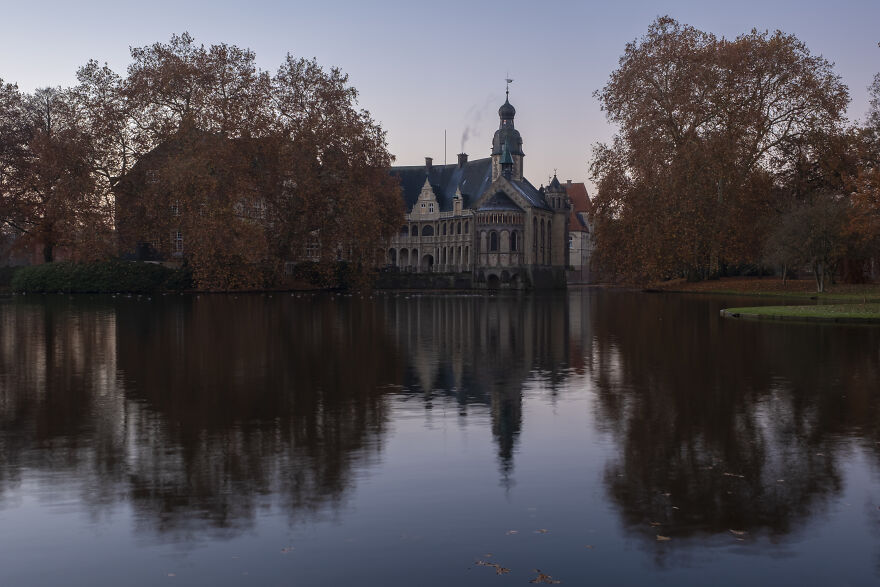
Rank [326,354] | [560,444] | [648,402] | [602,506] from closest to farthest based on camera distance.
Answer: [602,506]
[560,444]
[648,402]
[326,354]

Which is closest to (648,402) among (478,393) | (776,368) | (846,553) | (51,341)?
(478,393)

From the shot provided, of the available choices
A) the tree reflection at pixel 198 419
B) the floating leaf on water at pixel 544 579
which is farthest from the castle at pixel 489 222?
the floating leaf on water at pixel 544 579

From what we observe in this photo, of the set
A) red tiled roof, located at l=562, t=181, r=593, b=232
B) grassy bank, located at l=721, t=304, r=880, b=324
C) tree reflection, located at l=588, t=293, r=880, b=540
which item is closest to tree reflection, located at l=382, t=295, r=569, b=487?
tree reflection, located at l=588, t=293, r=880, b=540

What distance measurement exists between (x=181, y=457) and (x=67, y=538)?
2.74 m

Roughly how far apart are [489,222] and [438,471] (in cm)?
10251

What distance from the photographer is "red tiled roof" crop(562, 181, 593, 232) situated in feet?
514

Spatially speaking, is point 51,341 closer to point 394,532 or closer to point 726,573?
point 394,532

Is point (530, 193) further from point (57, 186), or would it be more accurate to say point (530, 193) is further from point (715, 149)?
point (57, 186)

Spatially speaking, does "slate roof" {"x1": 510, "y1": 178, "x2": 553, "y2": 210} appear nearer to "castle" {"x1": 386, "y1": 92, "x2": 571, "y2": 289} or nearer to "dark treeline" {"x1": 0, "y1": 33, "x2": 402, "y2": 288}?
"castle" {"x1": 386, "y1": 92, "x2": 571, "y2": 289}

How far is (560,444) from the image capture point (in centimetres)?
1011


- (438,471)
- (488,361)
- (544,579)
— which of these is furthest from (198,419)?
(488,361)

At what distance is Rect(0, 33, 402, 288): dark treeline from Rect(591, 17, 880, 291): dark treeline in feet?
70.0

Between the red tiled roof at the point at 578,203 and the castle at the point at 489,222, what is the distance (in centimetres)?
3403

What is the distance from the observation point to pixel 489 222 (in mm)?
110500
